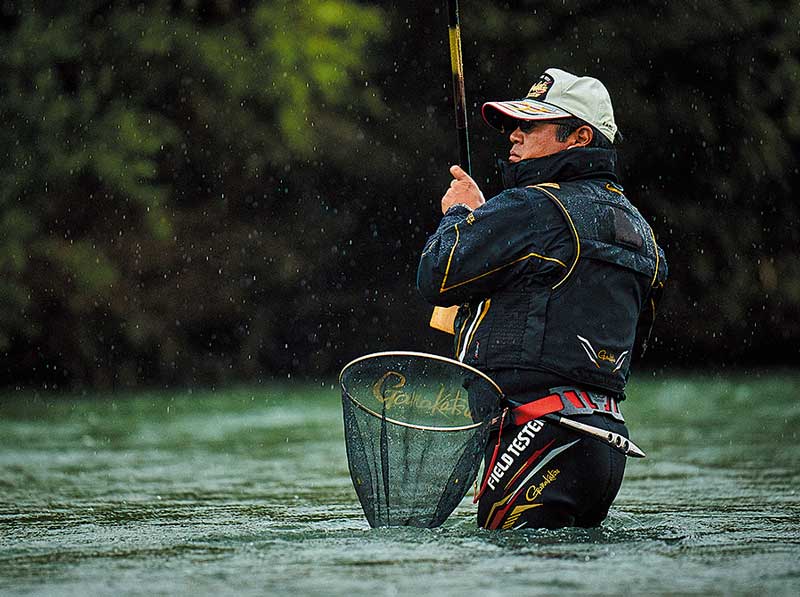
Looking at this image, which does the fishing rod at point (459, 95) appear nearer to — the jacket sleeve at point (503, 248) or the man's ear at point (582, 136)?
the man's ear at point (582, 136)

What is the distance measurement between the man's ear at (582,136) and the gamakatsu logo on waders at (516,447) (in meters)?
0.97

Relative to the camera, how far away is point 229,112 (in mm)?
19297

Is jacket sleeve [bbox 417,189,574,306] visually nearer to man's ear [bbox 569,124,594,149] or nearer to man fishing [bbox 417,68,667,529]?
man fishing [bbox 417,68,667,529]

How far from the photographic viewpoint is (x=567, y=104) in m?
4.96

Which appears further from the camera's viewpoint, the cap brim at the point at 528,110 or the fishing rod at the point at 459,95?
the fishing rod at the point at 459,95

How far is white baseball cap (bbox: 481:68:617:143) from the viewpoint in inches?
194

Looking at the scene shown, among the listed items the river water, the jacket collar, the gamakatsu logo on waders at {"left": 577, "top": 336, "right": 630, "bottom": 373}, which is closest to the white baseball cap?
the jacket collar

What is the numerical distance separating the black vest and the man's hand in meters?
0.34

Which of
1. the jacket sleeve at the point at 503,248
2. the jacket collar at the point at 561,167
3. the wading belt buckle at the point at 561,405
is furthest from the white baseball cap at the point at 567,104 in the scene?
the wading belt buckle at the point at 561,405

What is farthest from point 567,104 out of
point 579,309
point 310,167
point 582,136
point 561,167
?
point 310,167

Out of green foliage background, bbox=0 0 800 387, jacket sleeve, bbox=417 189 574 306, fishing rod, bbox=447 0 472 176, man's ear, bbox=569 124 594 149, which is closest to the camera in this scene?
jacket sleeve, bbox=417 189 574 306

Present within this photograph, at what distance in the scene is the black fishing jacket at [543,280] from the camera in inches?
184

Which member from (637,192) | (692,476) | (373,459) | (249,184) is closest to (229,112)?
(249,184)

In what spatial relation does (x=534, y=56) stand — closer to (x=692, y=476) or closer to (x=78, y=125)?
(x=78, y=125)
